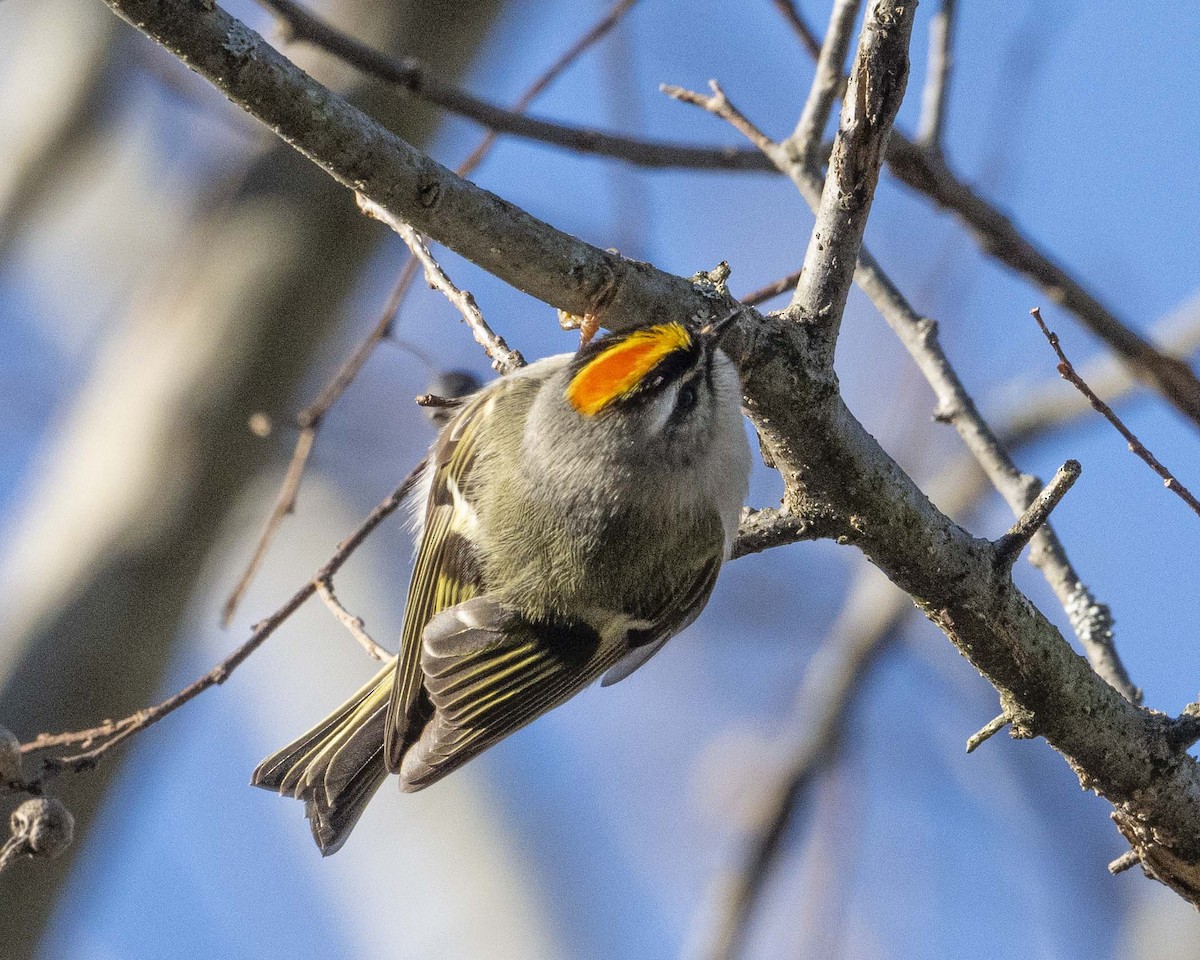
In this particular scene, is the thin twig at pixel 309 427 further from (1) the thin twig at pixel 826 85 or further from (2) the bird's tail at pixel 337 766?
(1) the thin twig at pixel 826 85

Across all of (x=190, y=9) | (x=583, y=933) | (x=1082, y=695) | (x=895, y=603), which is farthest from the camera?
(x=583, y=933)

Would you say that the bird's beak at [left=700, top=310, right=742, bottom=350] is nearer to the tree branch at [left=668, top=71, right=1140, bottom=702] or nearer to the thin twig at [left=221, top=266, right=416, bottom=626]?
the tree branch at [left=668, top=71, right=1140, bottom=702]

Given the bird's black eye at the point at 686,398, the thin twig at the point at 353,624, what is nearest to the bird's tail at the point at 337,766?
the thin twig at the point at 353,624

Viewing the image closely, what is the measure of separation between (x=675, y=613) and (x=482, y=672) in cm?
33

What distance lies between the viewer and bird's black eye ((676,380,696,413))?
1855mm

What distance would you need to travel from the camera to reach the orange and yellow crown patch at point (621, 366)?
167cm

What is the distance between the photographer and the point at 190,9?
3.65 feet

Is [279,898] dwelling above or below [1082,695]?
above

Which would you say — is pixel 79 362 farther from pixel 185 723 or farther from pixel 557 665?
pixel 557 665

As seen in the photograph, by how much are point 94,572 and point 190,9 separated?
2.20 meters

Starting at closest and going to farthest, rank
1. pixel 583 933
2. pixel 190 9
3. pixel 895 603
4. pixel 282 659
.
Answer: pixel 190 9
pixel 895 603
pixel 583 933
pixel 282 659

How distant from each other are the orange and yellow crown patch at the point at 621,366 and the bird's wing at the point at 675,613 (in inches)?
12.8

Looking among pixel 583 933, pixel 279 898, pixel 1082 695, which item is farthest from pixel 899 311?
pixel 279 898

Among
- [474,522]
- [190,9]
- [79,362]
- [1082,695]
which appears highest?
[79,362]
